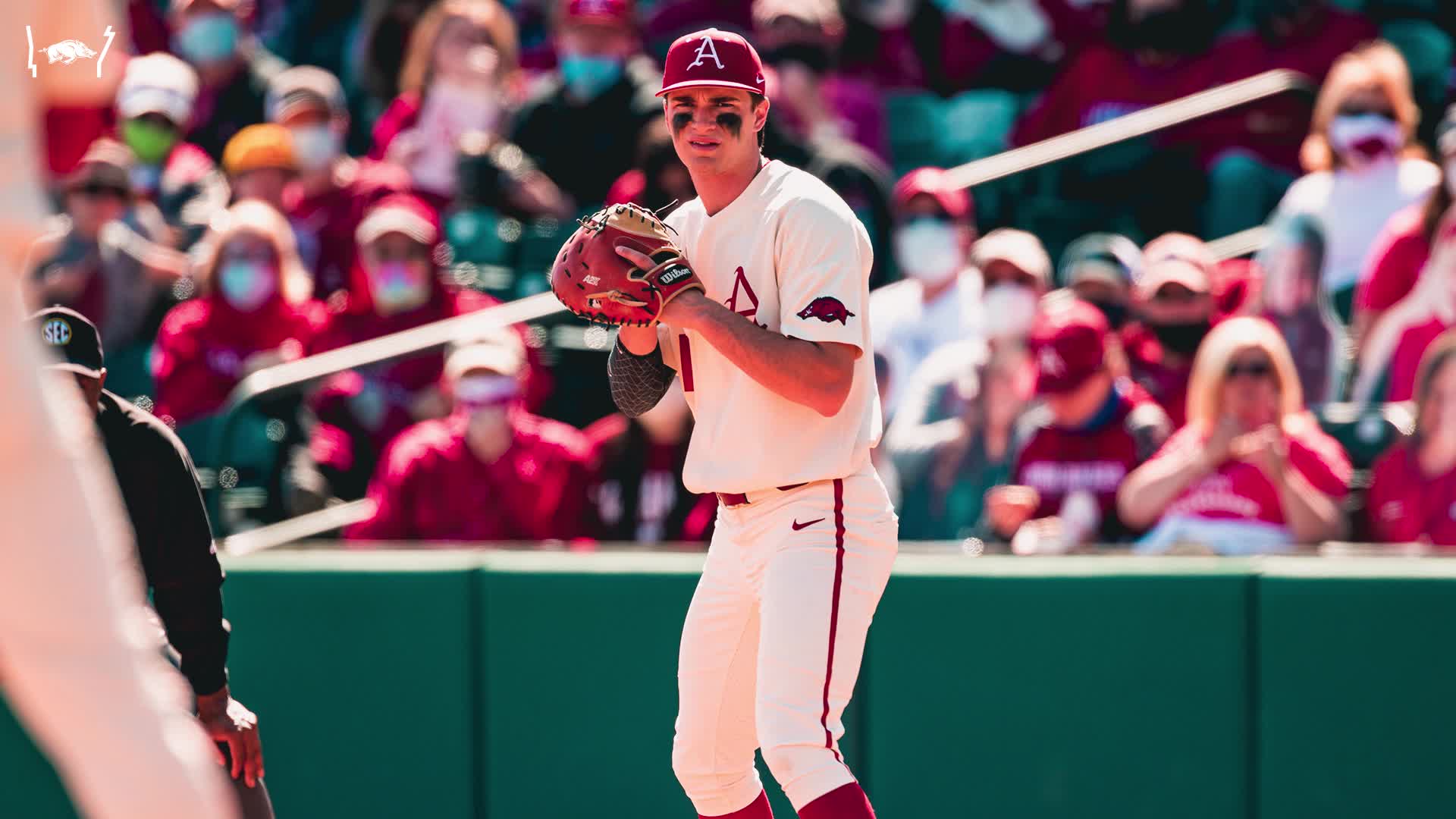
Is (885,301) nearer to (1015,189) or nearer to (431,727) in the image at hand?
(1015,189)

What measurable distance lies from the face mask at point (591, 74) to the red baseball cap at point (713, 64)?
4361 millimetres

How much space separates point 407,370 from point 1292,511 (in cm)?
353

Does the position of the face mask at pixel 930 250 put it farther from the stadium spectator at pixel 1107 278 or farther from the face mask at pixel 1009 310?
the stadium spectator at pixel 1107 278

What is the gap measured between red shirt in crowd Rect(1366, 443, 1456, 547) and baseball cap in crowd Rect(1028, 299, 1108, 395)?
96 cm

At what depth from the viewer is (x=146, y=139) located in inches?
363

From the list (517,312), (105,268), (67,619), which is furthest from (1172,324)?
(67,619)

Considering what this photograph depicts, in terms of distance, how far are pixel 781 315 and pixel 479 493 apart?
2880 mm

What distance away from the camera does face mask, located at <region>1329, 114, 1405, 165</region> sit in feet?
22.7

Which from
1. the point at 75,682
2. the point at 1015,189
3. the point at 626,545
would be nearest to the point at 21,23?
the point at 75,682

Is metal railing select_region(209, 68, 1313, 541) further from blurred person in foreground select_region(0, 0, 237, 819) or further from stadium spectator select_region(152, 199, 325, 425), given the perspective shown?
blurred person in foreground select_region(0, 0, 237, 819)

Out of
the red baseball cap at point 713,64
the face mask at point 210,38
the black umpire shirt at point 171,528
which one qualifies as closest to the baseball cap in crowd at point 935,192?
the red baseball cap at point 713,64

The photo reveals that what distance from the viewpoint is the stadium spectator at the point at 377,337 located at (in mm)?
7336

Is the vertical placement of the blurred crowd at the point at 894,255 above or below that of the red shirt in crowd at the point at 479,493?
above

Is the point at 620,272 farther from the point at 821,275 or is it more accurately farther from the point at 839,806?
the point at 839,806
